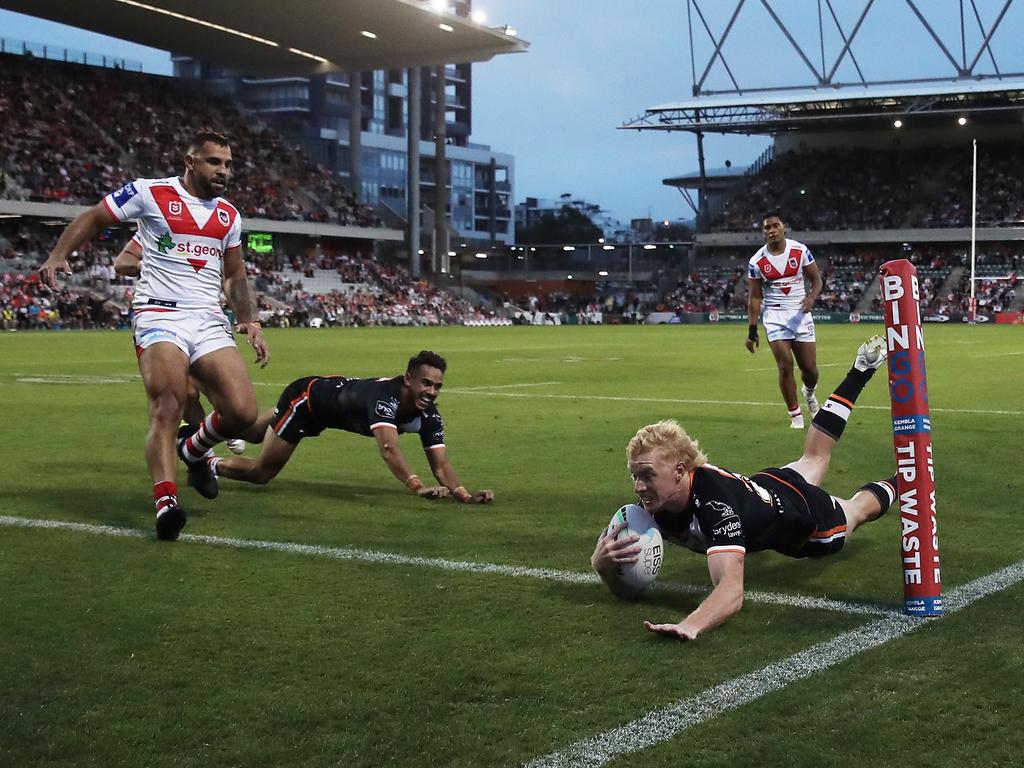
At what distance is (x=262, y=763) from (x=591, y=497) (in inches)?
191

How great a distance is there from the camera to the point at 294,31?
6112 centimetres

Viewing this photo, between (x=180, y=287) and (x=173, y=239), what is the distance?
0.29 meters

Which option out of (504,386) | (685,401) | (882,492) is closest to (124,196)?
(882,492)

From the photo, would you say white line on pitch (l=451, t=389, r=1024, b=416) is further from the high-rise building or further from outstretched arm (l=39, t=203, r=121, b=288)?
the high-rise building

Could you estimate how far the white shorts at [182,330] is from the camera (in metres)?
7.17

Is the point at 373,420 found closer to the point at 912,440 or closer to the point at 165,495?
the point at 165,495

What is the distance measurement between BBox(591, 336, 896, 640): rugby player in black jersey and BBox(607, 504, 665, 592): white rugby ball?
0.11ft

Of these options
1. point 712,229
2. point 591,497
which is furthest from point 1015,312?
point 591,497

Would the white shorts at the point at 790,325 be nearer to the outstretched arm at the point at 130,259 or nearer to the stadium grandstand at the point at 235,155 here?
the outstretched arm at the point at 130,259

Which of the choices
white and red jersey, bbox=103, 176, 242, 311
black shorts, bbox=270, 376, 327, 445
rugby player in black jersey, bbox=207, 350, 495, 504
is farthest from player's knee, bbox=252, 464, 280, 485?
white and red jersey, bbox=103, 176, 242, 311

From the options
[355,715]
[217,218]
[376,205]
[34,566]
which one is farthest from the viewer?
[376,205]

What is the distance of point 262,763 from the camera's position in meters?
3.41

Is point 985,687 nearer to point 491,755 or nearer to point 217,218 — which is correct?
point 491,755

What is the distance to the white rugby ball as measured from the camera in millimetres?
5086
